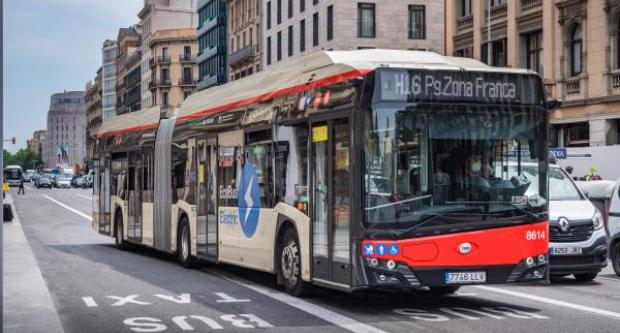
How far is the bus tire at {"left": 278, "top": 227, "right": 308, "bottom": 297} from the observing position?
46.6 feet

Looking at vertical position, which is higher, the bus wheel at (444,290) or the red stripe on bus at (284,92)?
the red stripe on bus at (284,92)

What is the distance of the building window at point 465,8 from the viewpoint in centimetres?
5061

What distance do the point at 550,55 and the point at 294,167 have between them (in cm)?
3004

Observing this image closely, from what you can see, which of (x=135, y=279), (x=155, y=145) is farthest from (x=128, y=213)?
(x=135, y=279)

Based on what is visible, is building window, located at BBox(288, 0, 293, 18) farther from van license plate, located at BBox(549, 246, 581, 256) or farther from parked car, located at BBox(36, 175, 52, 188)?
van license plate, located at BBox(549, 246, 581, 256)

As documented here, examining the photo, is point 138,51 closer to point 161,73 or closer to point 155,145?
point 161,73

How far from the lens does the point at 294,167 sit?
46.6 ft

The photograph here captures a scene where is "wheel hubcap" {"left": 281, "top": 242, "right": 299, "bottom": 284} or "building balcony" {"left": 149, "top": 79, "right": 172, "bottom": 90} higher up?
"building balcony" {"left": 149, "top": 79, "right": 172, "bottom": 90}

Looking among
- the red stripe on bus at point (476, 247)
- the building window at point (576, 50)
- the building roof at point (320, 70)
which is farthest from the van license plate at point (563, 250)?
the building window at point (576, 50)

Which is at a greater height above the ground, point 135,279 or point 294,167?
point 294,167

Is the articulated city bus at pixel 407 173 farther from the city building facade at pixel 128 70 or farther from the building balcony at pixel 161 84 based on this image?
the city building facade at pixel 128 70

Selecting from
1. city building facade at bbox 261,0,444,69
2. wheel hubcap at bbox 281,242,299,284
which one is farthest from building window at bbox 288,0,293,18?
wheel hubcap at bbox 281,242,299,284

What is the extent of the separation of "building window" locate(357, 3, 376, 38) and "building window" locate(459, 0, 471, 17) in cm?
1857

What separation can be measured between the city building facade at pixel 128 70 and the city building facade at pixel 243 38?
56.1 meters
